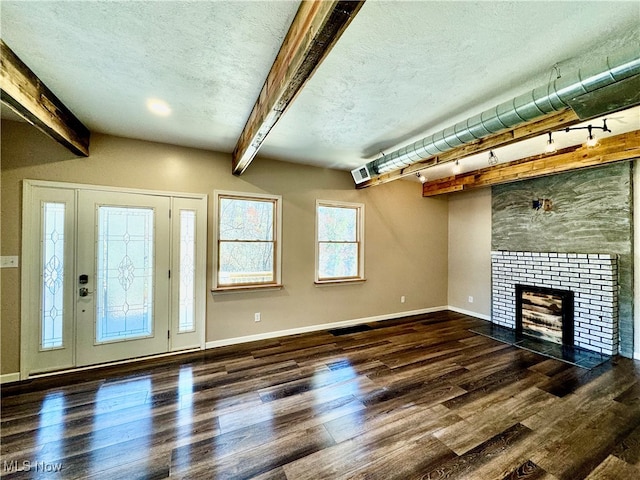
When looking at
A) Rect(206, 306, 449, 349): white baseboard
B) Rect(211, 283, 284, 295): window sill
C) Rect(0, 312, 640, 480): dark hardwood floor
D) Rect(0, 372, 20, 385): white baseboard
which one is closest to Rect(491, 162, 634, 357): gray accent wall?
Rect(0, 312, 640, 480): dark hardwood floor

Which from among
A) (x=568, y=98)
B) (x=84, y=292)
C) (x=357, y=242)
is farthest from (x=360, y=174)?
(x=84, y=292)

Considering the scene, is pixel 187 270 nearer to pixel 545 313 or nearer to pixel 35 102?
pixel 35 102

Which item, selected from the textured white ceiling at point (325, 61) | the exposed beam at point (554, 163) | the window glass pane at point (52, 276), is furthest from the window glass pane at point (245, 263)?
the exposed beam at point (554, 163)

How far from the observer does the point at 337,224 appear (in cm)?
494

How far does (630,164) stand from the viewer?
143 inches

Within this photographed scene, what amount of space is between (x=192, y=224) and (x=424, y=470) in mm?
3634

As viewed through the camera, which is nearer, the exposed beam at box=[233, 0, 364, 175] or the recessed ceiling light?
the exposed beam at box=[233, 0, 364, 175]

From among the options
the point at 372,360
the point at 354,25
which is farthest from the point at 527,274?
the point at 354,25

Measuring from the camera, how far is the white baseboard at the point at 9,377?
2.84 metres

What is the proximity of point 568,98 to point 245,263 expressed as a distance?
394 cm

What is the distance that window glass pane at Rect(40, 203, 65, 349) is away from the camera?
3.02m

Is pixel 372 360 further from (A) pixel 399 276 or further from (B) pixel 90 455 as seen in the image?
(B) pixel 90 455

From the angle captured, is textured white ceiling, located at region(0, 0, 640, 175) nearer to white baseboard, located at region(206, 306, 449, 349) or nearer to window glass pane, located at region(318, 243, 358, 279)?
window glass pane, located at region(318, 243, 358, 279)

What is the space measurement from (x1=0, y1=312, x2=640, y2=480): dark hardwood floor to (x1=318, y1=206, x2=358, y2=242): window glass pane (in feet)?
6.80
